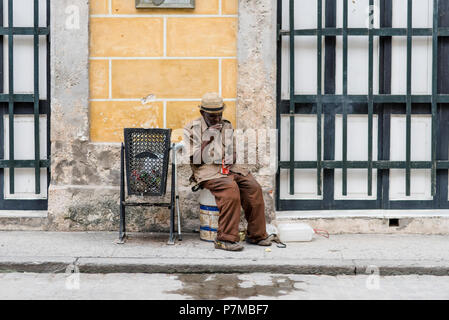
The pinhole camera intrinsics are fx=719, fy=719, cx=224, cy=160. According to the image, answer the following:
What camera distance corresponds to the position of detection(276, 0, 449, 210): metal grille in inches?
311

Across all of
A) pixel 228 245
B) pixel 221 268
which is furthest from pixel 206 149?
pixel 221 268

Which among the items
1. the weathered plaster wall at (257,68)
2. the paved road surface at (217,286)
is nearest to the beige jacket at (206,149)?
the weathered plaster wall at (257,68)

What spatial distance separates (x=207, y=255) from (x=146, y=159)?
116cm

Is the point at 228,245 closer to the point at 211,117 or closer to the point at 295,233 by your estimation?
the point at 295,233

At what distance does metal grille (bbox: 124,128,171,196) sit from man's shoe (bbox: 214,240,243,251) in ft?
2.46

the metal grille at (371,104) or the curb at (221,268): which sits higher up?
the metal grille at (371,104)

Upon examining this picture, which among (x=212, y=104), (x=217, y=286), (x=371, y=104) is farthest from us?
(x=371, y=104)

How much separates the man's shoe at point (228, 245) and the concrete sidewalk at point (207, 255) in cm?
6

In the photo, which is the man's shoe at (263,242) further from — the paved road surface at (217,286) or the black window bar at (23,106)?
the black window bar at (23,106)

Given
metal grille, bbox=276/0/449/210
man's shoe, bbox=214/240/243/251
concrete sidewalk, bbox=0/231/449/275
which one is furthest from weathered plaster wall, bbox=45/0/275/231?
man's shoe, bbox=214/240/243/251

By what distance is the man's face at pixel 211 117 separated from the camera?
7.11 m

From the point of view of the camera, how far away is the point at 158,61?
25.2ft

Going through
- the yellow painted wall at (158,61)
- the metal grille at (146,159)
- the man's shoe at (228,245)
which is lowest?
the man's shoe at (228,245)

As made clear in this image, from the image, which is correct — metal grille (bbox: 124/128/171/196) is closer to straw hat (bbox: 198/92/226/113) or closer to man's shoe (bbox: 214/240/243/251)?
straw hat (bbox: 198/92/226/113)
